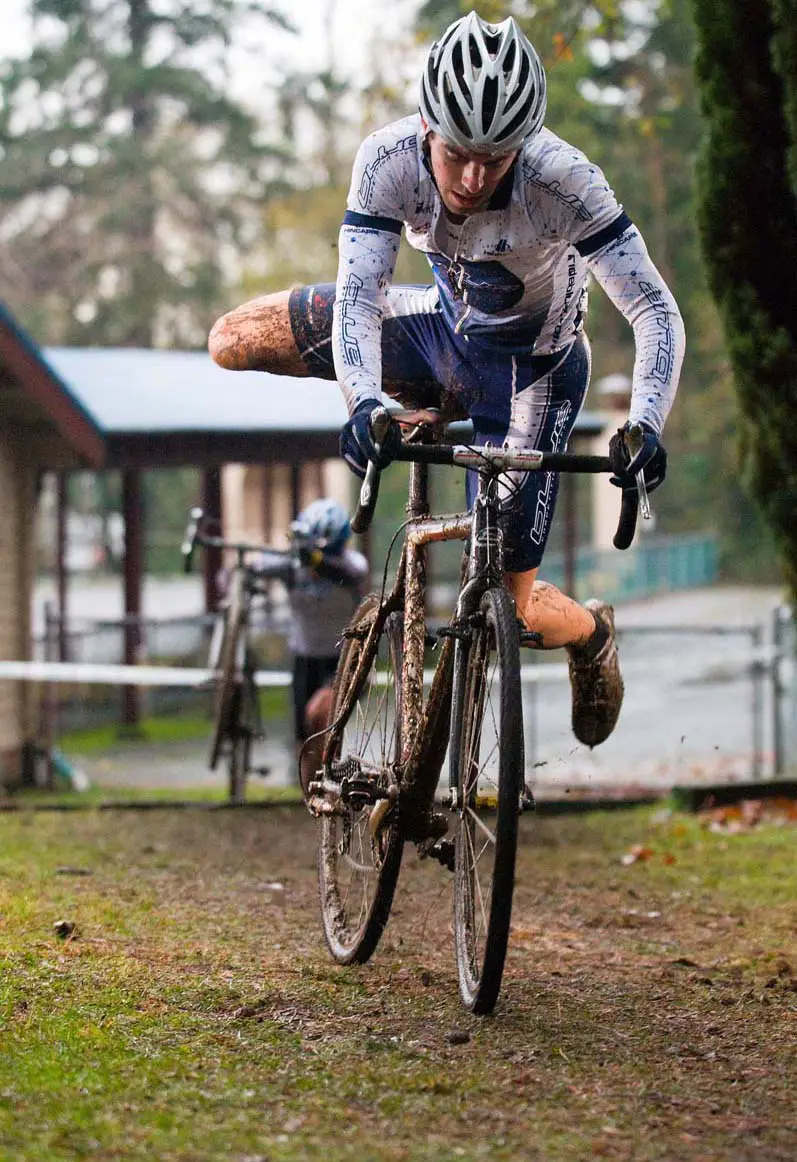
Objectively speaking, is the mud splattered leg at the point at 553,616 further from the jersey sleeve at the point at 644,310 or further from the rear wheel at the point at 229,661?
the rear wheel at the point at 229,661

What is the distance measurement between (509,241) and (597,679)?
172 centimetres

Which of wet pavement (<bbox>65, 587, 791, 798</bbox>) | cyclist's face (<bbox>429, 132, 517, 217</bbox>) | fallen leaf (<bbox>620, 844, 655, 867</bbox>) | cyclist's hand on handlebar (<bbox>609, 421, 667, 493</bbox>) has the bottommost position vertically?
wet pavement (<bbox>65, 587, 791, 798</bbox>)

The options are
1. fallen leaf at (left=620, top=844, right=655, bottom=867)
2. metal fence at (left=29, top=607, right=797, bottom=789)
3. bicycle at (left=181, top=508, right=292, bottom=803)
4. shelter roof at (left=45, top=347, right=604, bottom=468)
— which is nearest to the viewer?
fallen leaf at (left=620, top=844, right=655, bottom=867)

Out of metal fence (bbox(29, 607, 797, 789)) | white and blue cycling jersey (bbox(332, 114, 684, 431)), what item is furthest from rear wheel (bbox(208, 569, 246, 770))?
white and blue cycling jersey (bbox(332, 114, 684, 431))

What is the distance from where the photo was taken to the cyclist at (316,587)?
10719 millimetres

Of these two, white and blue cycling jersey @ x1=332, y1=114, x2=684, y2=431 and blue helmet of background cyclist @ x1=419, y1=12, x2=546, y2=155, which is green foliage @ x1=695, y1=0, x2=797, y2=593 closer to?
white and blue cycling jersey @ x1=332, y1=114, x2=684, y2=431

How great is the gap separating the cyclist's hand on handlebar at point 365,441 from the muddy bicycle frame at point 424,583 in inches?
1.4

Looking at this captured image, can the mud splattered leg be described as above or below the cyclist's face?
below

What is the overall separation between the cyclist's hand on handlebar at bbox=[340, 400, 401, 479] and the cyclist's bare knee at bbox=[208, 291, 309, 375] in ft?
3.36

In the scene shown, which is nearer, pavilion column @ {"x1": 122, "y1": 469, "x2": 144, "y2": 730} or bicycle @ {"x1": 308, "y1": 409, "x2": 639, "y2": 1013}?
bicycle @ {"x1": 308, "y1": 409, "x2": 639, "y2": 1013}

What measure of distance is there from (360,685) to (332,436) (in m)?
13.5

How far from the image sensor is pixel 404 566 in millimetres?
5090

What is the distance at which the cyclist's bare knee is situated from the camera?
540cm

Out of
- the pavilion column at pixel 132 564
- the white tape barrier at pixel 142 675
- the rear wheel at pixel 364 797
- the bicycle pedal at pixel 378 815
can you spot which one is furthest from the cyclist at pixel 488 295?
the pavilion column at pixel 132 564
